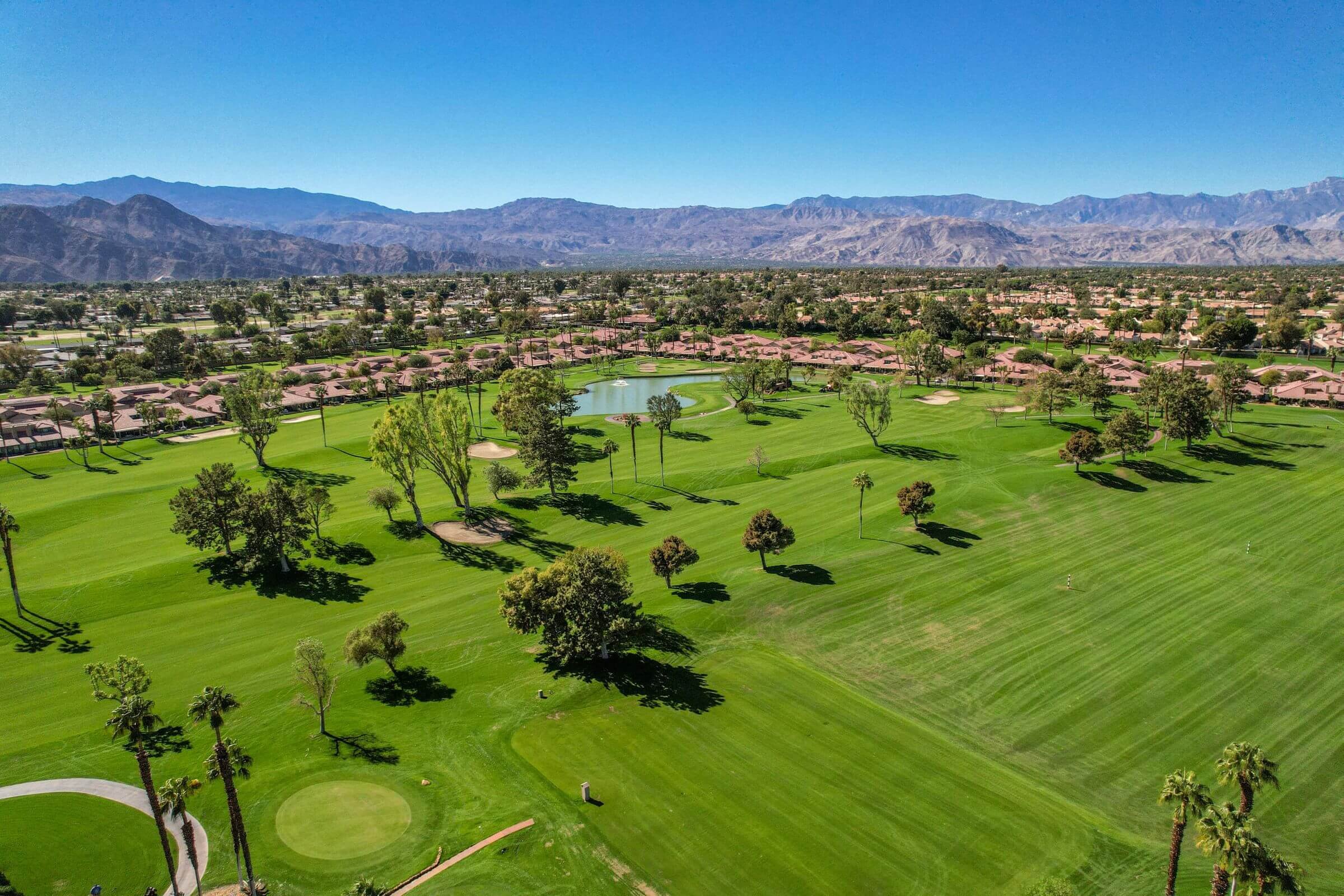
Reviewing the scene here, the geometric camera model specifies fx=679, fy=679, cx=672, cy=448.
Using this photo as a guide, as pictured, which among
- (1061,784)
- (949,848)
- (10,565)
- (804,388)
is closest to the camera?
(949,848)

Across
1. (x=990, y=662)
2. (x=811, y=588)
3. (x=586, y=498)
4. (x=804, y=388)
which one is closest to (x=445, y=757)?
(x=811, y=588)

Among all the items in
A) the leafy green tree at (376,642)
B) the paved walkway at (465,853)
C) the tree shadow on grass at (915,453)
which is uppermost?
the tree shadow on grass at (915,453)

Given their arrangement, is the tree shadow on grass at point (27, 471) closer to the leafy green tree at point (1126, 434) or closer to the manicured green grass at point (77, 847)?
the manicured green grass at point (77, 847)

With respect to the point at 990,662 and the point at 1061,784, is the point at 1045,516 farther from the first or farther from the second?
the point at 1061,784

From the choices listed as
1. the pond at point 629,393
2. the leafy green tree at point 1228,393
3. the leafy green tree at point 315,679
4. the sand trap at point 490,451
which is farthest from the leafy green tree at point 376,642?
the leafy green tree at point 1228,393

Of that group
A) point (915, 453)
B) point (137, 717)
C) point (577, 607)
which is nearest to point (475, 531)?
point (577, 607)

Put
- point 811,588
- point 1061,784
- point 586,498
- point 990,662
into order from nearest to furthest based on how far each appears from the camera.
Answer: point 1061,784
point 990,662
point 811,588
point 586,498
